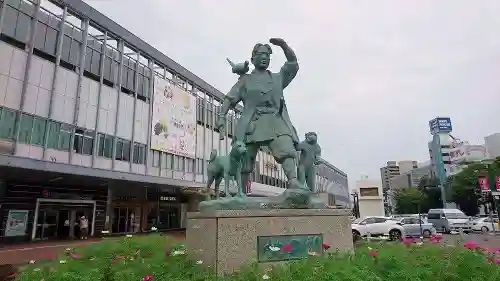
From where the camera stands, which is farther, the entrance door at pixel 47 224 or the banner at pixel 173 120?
the banner at pixel 173 120

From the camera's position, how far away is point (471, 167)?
146 feet

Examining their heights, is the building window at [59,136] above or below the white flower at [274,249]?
above

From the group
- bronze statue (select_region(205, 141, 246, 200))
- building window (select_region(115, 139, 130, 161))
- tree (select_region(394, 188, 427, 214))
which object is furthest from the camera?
tree (select_region(394, 188, 427, 214))

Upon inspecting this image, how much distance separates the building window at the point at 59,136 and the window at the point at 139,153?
4.86 metres

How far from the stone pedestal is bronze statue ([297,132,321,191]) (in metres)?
1.09

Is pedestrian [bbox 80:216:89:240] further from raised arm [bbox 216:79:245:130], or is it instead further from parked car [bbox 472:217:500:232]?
parked car [bbox 472:217:500:232]

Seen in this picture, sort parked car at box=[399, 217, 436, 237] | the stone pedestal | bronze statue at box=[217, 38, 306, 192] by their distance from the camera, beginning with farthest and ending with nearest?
parked car at box=[399, 217, 436, 237] → bronze statue at box=[217, 38, 306, 192] → the stone pedestal

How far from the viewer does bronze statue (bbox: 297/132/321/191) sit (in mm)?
5730

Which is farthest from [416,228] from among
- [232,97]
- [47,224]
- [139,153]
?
[47,224]

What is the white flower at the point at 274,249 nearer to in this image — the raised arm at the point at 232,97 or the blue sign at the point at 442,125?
the raised arm at the point at 232,97

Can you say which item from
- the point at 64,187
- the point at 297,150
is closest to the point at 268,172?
the point at 64,187

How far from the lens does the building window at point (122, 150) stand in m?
21.6

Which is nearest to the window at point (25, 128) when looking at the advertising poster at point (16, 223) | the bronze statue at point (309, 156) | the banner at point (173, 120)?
the advertising poster at point (16, 223)

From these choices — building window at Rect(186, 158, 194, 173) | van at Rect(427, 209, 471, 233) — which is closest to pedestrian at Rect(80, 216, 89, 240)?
building window at Rect(186, 158, 194, 173)
